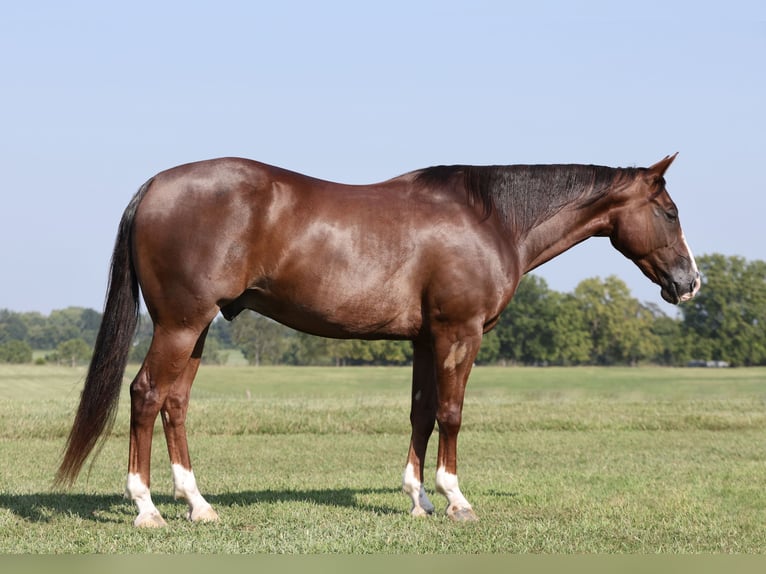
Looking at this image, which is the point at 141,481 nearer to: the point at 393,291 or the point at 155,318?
the point at 155,318

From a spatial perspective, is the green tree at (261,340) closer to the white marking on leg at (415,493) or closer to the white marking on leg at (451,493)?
the white marking on leg at (415,493)

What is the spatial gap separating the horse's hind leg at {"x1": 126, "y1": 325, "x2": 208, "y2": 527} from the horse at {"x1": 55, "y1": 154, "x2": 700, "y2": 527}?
1 cm

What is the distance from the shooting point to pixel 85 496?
8875mm

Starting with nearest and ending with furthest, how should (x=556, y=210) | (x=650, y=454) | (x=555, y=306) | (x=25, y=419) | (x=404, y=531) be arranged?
(x=404, y=531)
(x=556, y=210)
(x=650, y=454)
(x=25, y=419)
(x=555, y=306)

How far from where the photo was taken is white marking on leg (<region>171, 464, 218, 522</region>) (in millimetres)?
7164

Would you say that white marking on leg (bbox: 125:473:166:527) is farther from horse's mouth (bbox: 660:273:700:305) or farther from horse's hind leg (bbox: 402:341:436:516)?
horse's mouth (bbox: 660:273:700:305)

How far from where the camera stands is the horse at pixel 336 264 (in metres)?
6.98

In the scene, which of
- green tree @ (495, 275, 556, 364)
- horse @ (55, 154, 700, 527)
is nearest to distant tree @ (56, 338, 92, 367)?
green tree @ (495, 275, 556, 364)

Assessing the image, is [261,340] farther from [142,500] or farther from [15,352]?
[142,500]

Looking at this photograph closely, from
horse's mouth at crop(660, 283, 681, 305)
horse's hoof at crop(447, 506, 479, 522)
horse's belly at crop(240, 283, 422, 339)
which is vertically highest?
horse's mouth at crop(660, 283, 681, 305)

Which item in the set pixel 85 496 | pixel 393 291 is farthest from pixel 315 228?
pixel 85 496

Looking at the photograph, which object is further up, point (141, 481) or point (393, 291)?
point (393, 291)

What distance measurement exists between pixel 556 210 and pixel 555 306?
9935 centimetres

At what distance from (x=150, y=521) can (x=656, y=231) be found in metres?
5.04
